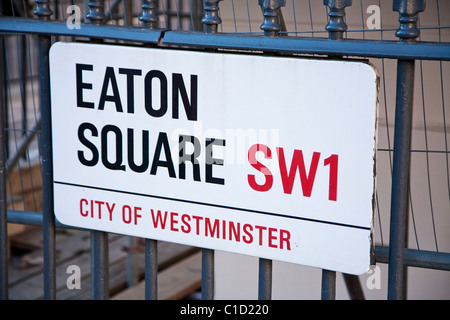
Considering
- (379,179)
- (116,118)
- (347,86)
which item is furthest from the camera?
(379,179)

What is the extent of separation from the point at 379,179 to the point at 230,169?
1519 mm

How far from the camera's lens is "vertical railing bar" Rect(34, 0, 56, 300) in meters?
2.33

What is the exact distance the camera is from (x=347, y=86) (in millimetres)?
1846

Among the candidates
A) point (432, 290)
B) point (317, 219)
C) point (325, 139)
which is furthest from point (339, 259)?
point (432, 290)

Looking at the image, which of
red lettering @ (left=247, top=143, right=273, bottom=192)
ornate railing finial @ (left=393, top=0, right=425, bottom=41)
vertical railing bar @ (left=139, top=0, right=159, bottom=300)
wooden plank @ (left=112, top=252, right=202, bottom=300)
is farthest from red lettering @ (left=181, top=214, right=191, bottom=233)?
wooden plank @ (left=112, top=252, right=202, bottom=300)

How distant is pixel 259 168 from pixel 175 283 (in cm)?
259

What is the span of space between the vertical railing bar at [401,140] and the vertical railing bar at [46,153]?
119cm

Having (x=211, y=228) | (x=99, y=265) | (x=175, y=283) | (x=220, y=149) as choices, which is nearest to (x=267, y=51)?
(x=220, y=149)

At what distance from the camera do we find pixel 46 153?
2375mm

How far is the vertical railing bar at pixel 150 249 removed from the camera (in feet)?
6.98

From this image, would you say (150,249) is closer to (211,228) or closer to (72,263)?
(211,228)

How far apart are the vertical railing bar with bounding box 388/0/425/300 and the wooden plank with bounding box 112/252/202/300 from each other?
8.13 ft

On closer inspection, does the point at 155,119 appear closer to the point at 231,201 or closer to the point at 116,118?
the point at 116,118

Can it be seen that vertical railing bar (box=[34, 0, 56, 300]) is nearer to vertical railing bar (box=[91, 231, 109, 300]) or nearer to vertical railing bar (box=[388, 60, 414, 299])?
vertical railing bar (box=[91, 231, 109, 300])
